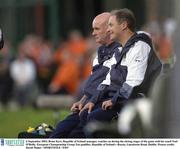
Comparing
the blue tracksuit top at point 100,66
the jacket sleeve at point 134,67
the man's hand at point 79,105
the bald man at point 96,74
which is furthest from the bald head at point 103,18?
the man's hand at point 79,105

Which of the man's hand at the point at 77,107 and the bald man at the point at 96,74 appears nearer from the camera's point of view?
the bald man at the point at 96,74

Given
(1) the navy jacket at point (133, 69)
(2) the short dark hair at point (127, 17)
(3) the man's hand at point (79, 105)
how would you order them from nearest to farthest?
(1) the navy jacket at point (133, 69) < (2) the short dark hair at point (127, 17) < (3) the man's hand at point (79, 105)

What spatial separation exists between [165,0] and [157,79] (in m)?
0.99

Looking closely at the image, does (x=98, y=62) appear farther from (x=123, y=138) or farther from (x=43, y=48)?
(x=43, y=48)

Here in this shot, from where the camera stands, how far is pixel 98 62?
20.7 ft

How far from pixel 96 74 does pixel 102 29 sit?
0.30m

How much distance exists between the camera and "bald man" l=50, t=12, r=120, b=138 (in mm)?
6211

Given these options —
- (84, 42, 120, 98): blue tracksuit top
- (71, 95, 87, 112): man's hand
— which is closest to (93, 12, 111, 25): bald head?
(84, 42, 120, 98): blue tracksuit top

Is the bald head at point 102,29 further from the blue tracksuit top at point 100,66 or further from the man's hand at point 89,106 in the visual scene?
the man's hand at point 89,106

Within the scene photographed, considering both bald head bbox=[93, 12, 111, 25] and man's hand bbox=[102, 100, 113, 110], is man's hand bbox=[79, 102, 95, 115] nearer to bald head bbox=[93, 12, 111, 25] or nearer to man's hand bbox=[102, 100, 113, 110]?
man's hand bbox=[102, 100, 113, 110]

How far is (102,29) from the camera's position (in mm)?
6262

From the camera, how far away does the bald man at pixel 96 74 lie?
621 cm

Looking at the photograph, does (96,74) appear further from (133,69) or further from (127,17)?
(127,17)

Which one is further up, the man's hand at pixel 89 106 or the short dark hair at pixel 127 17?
the short dark hair at pixel 127 17
